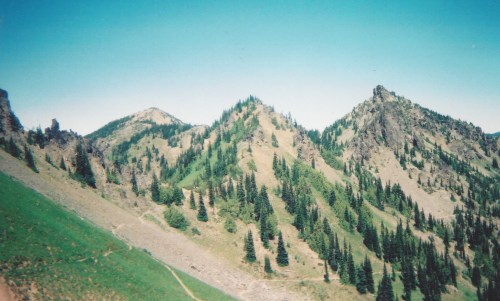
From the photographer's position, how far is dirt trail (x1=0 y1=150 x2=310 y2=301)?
74.0 meters

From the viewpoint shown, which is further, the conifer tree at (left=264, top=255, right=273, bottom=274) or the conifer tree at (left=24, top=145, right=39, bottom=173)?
the conifer tree at (left=264, top=255, right=273, bottom=274)

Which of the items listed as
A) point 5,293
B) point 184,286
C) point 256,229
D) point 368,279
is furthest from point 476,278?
point 5,293

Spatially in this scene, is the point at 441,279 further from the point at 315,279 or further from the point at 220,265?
the point at 220,265

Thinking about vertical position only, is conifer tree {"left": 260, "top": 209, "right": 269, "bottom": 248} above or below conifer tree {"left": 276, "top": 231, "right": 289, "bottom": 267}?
above

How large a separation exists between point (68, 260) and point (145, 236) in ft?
117

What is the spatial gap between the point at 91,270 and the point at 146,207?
5794 cm

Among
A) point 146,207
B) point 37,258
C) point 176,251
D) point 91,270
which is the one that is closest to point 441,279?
point 176,251

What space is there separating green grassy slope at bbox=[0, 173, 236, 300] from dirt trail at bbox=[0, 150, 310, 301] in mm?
8610

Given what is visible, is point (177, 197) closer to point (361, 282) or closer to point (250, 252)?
point (250, 252)

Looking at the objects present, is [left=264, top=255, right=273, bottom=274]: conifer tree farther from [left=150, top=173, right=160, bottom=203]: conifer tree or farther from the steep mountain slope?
[left=150, top=173, right=160, bottom=203]: conifer tree

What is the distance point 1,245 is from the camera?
3956 cm

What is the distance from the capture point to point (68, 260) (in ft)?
150

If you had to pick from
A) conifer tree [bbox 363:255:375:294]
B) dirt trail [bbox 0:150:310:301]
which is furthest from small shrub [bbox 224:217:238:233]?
conifer tree [bbox 363:255:375:294]

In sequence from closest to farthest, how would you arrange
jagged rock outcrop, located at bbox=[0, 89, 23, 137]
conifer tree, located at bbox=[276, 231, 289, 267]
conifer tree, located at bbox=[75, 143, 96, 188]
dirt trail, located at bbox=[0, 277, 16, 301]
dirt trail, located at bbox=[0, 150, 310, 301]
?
dirt trail, located at bbox=[0, 277, 16, 301] < dirt trail, located at bbox=[0, 150, 310, 301] < jagged rock outcrop, located at bbox=[0, 89, 23, 137] < conifer tree, located at bbox=[75, 143, 96, 188] < conifer tree, located at bbox=[276, 231, 289, 267]
